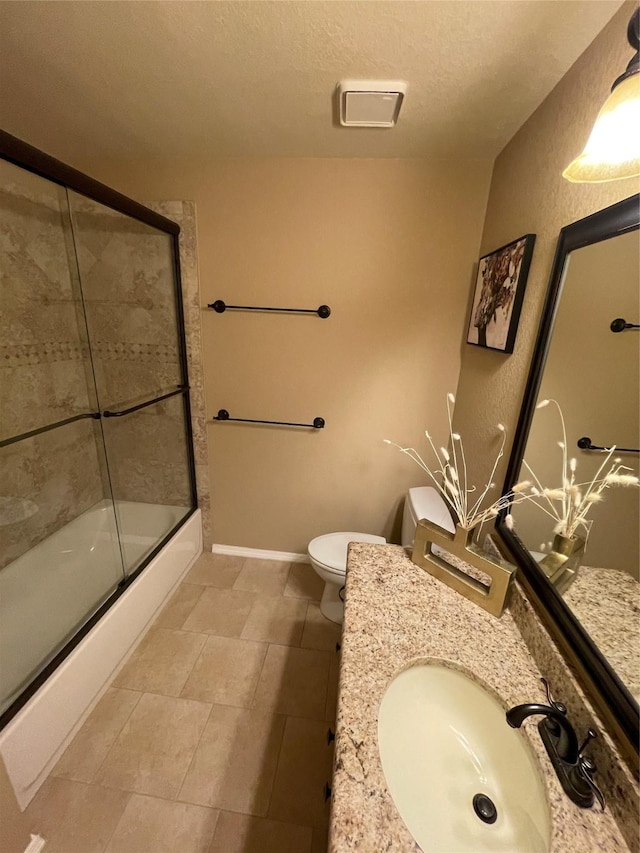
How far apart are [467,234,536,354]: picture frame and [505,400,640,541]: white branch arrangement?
0.38m

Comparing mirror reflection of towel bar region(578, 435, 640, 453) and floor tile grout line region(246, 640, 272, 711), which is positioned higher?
mirror reflection of towel bar region(578, 435, 640, 453)

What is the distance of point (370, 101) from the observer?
1.20 metres

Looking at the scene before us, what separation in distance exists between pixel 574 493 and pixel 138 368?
215 centimetres

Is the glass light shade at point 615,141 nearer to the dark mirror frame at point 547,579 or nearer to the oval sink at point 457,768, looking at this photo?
the dark mirror frame at point 547,579

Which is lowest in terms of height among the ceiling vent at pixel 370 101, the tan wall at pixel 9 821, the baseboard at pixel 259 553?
the baseboard at pixel 259 553

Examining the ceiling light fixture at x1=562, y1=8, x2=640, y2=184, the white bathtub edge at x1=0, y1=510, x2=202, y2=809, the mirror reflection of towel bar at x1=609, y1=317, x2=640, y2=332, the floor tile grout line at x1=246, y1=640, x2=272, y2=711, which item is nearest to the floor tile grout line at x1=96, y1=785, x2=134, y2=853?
the white bathtub edge at x1=0, y1=510, x2=202, y2=809

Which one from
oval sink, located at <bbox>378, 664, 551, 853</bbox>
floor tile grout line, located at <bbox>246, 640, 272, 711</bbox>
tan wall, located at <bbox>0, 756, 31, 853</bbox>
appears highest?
oval sink, located at <bbox>378, 664, 551, 853</bbox>

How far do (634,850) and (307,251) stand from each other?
2070mm

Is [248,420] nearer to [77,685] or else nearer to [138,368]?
[138,368]

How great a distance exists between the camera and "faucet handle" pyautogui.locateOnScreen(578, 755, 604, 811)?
609 mm

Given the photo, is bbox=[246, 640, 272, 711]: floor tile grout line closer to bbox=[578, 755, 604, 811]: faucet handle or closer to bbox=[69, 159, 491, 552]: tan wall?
bbox=[69, 159, 491, 552]: tan wall

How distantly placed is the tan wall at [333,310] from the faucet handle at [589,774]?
4.71 feet

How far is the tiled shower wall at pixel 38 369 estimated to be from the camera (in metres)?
1.65

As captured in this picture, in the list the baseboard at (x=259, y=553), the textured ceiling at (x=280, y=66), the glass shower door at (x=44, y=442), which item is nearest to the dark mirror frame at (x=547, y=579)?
the textured ceiling at (x=280, y=66)
